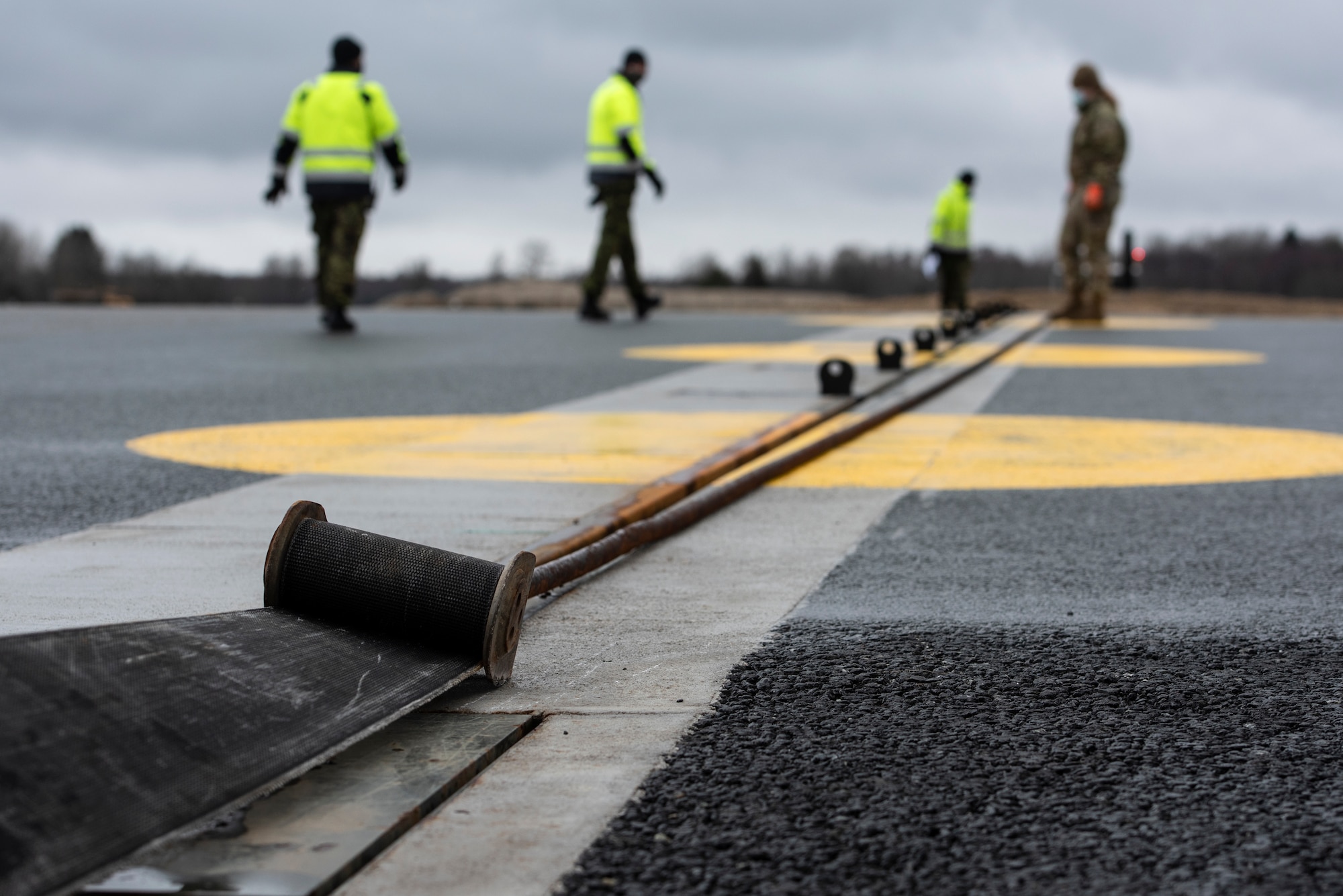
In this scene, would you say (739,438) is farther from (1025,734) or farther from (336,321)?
(336,321)

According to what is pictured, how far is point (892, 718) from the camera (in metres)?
3.00

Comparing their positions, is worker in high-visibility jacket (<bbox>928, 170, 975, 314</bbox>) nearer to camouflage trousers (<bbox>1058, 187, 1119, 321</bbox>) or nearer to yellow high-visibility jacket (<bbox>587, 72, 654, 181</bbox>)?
camouflage trousers (<bbox>1058, 187, 1119, 321</bbox>)

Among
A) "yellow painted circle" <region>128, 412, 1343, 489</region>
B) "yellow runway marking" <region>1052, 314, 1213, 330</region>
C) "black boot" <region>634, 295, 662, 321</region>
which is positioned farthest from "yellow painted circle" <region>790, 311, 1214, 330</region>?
"yellow painted circle" <region>128, 412, 1343, 489</region>

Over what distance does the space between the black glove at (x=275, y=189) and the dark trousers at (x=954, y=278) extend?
10.6m

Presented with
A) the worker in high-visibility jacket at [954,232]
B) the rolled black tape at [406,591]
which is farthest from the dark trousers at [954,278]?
the rolled black tape at [406,591]

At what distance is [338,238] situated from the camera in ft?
51.9

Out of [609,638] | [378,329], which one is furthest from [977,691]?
[378,329]

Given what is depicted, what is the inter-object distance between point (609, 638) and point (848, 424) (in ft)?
15.6

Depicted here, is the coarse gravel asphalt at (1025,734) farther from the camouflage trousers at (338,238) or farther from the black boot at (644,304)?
the black boot at (644,304)

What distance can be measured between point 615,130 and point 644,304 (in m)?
3.27

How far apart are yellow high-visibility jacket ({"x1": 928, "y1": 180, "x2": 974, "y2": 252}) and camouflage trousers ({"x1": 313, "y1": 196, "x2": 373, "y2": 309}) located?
9870 millimetres

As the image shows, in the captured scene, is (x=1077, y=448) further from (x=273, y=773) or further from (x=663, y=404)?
(x=273, y=773)

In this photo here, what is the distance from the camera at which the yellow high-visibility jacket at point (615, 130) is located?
18188mm

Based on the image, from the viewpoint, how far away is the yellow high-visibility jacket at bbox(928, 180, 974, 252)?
22.6 m
